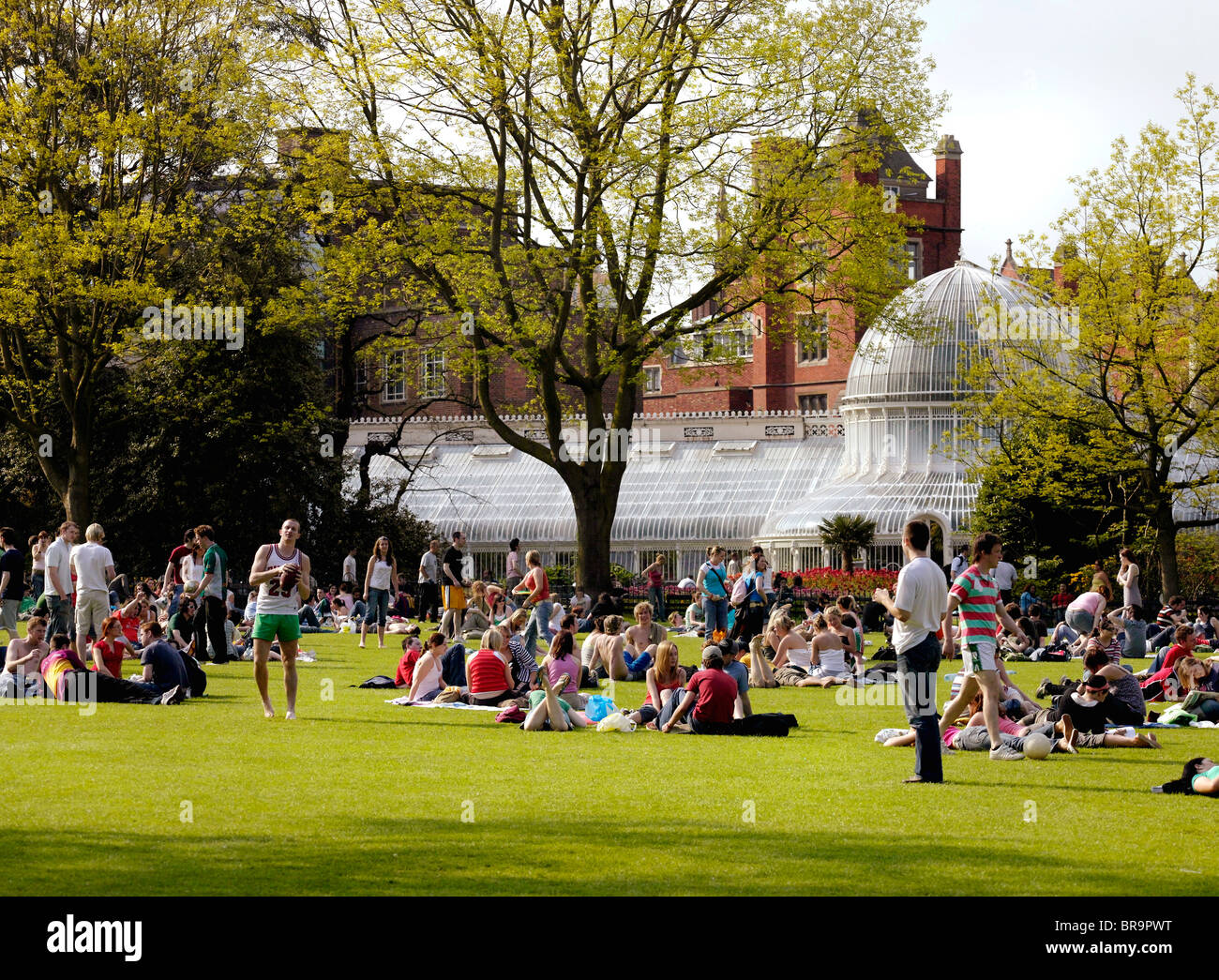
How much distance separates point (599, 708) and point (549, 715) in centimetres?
120

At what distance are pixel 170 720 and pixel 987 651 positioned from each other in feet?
26.7

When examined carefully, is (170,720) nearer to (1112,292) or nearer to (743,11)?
(743,11)

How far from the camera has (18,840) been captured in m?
9.66

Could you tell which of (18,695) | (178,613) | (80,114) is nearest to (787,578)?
(80,114)

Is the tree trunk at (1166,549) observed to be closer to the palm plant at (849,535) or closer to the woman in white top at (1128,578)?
the woman in white top at (1128,578)

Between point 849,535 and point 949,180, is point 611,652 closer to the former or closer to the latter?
point 849,535

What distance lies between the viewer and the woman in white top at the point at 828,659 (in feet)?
76.0

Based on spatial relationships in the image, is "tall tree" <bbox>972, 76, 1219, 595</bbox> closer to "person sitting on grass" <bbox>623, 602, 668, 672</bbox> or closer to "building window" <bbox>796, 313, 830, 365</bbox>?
"building window" <bbox>796, 313, 830, 365</bbox>

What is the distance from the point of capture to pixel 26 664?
20.0 m

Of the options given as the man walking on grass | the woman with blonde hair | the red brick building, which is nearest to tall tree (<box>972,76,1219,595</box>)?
the woman with blonde hair

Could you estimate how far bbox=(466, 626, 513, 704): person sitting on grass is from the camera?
18.9 m

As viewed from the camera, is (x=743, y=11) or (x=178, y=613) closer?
(x=178, y=613)

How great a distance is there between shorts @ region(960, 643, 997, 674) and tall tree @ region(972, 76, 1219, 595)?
77.9 ft

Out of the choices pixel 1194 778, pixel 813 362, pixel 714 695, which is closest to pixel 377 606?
pixel 714 695
